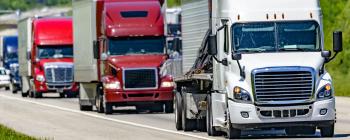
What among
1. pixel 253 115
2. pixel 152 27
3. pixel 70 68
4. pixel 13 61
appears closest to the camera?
pixel 253 115

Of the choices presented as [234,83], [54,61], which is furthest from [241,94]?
[54,61]

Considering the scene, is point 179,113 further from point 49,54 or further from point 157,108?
point 49,54

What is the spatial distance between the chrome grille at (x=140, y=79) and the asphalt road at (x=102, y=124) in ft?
2.81

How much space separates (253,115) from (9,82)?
57.5 metres

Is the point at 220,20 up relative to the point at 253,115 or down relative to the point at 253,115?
up

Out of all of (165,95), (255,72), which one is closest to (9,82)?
(165,95)

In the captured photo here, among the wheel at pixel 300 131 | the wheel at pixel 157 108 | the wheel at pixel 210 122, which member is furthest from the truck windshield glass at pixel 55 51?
the wheel at pixel 300 131

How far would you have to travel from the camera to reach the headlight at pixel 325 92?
23484 mm

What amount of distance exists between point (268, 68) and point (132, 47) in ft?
49.4

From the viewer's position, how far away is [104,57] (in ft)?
125

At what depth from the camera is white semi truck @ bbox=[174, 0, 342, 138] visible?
2342 cm

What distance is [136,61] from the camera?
37.9 m

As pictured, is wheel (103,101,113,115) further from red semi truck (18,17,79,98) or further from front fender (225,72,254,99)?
front fender (225,72,254,99)

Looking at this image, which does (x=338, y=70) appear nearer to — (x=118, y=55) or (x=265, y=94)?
(x=118, y=55)
